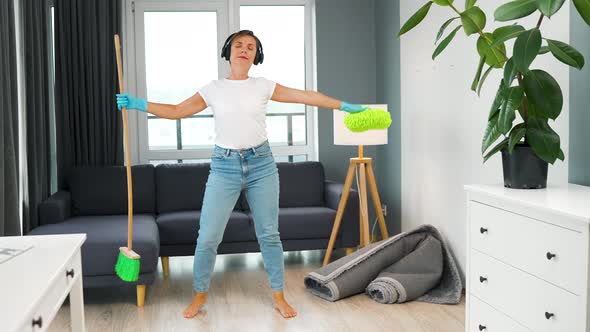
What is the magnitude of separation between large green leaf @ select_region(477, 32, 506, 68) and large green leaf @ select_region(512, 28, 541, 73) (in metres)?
0.30

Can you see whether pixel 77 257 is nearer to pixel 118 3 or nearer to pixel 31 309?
pixel 31 309

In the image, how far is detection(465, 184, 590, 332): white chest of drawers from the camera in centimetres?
216

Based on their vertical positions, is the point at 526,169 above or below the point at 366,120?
below

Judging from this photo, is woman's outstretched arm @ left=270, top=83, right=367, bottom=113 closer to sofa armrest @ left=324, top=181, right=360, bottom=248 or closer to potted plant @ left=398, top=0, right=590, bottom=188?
potted plant @ left=398, top=0, right=590, bottom=188

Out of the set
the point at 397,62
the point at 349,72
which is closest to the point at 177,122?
the point at 349,72

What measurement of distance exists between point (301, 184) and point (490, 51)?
2.66m

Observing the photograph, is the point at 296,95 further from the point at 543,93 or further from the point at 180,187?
the point at 180,187

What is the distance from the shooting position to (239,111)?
3.70 meters

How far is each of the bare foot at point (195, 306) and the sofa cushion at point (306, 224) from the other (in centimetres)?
98

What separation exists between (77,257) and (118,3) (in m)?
3.59

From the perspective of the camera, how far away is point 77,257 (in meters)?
2.23

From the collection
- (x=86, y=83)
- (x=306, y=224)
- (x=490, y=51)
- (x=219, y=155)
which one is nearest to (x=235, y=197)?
(x=219, y=155)

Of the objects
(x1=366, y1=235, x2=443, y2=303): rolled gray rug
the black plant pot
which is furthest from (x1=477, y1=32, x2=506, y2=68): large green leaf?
(x1=366, y1=235, x2=443, y2=303): rolled gray rug

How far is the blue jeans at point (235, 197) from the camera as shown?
3717 mm
